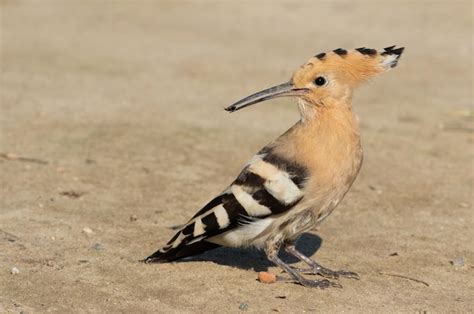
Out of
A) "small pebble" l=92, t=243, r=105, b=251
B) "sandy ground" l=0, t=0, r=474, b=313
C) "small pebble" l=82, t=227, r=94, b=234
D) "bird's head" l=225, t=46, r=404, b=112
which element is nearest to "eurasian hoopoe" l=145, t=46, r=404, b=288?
"bird's head" l=225, t=46, r=404, b=112

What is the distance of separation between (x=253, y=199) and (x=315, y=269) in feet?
1.82

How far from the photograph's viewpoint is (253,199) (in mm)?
4695

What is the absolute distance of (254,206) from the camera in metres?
4.68

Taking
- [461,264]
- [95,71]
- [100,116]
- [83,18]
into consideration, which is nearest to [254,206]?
[461,264]

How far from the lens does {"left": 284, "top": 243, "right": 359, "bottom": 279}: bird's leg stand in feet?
16.0

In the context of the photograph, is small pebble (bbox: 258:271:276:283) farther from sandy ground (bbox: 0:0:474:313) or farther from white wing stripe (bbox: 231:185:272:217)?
white wing stripe (bbox: 231:185:272:217)

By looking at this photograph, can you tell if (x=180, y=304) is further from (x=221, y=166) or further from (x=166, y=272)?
(x=221, y=166)

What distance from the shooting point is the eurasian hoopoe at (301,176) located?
4645 mm

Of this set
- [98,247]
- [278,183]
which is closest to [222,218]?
[278,183]

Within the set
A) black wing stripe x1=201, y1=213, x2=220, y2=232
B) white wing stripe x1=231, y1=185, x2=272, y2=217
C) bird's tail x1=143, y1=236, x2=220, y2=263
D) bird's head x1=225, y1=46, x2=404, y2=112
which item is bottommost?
bird's tail x1=143, y1=236, x2=220, y2=263

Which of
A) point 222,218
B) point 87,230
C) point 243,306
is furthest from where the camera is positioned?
point 87,230

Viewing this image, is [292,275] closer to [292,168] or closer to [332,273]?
[332,273]

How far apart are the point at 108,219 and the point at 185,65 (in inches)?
178

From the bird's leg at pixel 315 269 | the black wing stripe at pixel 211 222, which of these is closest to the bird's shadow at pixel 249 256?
the bird's leg at pixel 315 269
